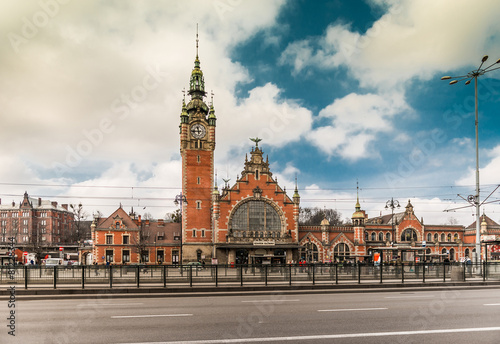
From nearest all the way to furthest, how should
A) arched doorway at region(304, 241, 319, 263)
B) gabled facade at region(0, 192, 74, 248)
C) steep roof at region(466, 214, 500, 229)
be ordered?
arched doorway at region(304, 241, 319, 263)
steep roof at region(466, 214, 500, 229)
gabled facade at region(0, 192, 74, 248)

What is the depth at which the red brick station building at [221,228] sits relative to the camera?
202ft

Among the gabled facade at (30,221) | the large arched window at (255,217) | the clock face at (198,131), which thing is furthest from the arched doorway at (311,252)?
the gabled facade at (30,221)

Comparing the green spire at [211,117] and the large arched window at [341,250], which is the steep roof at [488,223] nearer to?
the large arched window at [341,250]

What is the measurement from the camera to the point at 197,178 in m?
64.4

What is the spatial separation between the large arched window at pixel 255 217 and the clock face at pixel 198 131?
1296 cm

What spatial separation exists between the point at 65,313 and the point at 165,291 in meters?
7.58

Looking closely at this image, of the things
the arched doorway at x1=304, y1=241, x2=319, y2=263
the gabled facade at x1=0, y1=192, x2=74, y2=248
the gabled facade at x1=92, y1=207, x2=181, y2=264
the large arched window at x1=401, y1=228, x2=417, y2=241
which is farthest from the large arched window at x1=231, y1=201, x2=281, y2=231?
the gabled facade at x1=0, y1=192, x2=74, y2=248

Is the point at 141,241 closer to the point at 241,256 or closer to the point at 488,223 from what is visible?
the point at 241,256

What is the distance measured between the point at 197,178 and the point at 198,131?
7.54 m

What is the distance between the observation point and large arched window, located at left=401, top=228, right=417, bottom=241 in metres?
→ 69.8

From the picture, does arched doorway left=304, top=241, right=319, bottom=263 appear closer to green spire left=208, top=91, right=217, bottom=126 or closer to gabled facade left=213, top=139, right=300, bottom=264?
gabled facade left=213, top=139, right=300, bottom=264

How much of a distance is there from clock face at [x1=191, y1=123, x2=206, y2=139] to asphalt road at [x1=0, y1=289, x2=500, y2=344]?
49.6 meters

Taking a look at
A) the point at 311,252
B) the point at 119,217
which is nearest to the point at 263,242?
the point at 311,252

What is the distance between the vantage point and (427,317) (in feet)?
41.5
